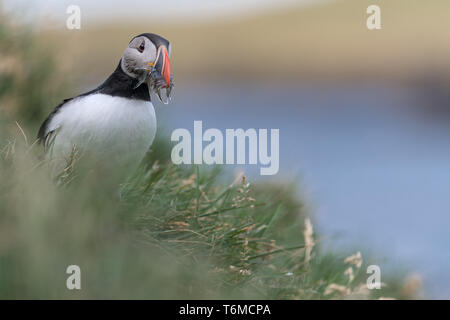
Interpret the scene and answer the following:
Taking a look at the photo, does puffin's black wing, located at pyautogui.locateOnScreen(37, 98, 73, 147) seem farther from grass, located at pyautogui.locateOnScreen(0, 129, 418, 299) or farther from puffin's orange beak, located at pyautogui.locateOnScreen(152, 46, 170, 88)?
puffin's orange beak, located at pyautogui.locateOnScreen(152, 46, 170, 88)

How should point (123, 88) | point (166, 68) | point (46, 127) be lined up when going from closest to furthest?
point (166, 68), point (123, 88), point (46, 127)

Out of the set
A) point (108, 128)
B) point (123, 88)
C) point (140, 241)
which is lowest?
point (140, 241)

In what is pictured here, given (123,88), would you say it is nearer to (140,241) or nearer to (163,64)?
(163,64)

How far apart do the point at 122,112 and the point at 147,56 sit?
24 centimetres

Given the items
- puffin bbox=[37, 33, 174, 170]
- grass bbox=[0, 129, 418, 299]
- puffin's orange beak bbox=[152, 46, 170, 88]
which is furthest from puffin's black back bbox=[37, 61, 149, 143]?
grass bbox=[0, 129, 418, 299]

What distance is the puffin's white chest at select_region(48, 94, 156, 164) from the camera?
2.16 metres

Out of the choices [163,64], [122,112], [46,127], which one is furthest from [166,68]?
[46,127]

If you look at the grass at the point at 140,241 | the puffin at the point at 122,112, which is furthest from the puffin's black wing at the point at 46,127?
the grass at the point at 140,241

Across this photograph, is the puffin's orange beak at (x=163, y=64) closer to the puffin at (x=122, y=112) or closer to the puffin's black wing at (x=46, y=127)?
the puffin at (x=122, y=112)

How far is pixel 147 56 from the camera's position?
2225 mm

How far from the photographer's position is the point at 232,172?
308 centimetres
